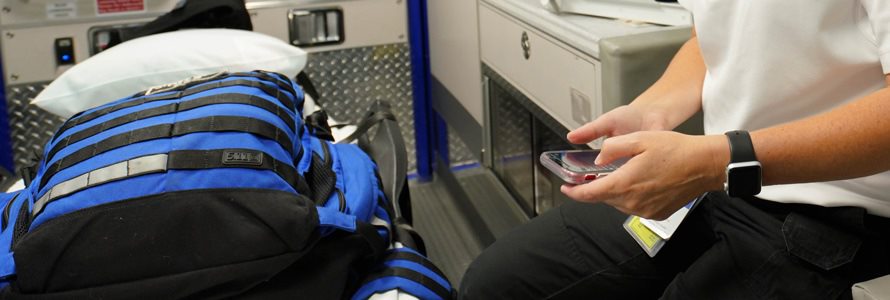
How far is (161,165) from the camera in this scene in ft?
4.63

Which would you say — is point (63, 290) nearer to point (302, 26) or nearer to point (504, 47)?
point (504, 47)

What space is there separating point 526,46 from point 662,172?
0.98 meters

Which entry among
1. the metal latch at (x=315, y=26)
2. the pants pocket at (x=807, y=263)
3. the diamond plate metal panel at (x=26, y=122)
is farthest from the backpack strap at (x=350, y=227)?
the diamond plate metal panel at (x=26, y=122)

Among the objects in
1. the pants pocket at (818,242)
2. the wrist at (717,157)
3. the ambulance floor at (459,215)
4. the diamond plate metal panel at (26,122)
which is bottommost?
the ambulance floor at (459,215)

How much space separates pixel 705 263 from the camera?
4.09ft

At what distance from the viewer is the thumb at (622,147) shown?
107 cm

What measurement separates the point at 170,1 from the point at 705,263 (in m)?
2.02

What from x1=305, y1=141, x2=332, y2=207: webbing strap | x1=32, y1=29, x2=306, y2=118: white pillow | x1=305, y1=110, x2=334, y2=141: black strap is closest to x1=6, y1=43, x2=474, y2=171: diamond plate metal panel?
x1=32, y1=29, x2=306, y2=118: white pillow

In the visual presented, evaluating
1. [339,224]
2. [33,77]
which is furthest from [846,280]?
[33,77]

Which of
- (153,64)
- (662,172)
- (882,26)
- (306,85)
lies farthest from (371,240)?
(306,85)

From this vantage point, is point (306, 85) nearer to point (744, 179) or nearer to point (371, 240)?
point (371, 240)

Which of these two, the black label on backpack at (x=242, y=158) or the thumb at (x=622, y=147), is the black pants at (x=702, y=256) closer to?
the thumb at (x=622, y=147)

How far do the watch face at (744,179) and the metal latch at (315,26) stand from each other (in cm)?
207

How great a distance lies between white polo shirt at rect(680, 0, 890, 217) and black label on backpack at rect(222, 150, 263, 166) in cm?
70
